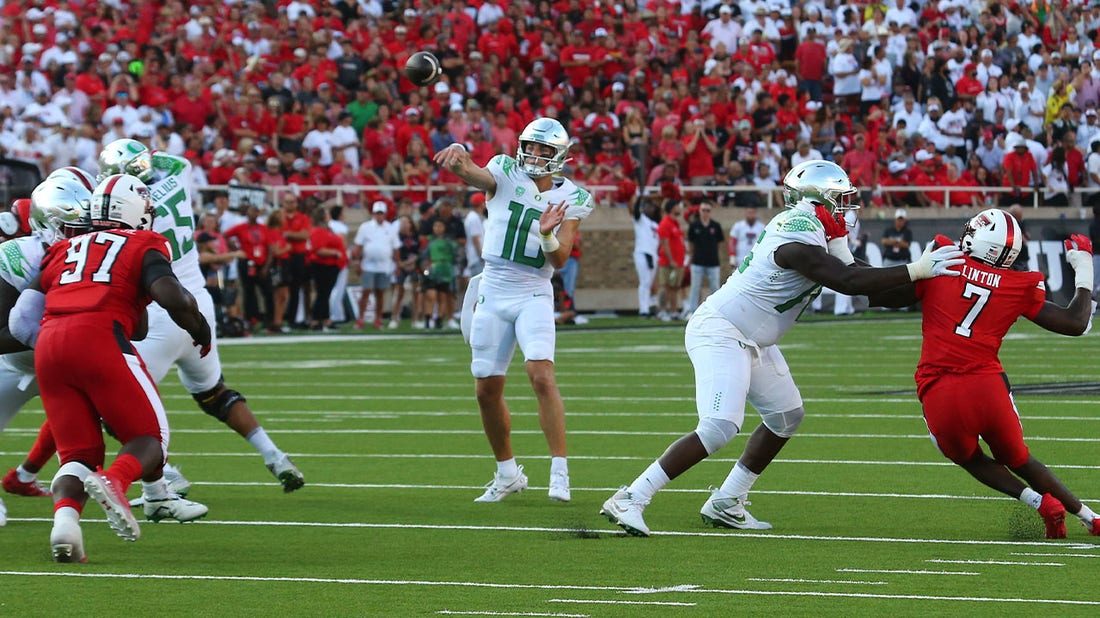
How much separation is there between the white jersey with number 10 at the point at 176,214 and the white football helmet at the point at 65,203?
988 millimetres

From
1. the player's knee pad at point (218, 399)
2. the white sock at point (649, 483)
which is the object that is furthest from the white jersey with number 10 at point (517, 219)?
the white sock at point (649, 483)

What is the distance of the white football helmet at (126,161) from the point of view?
9156mm

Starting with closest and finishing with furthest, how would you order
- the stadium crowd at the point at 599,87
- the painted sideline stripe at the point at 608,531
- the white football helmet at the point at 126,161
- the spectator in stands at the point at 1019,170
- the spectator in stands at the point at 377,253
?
the painted sideline stripe at the point at 608,531 → the white football helmet at the point at 126,161 → the spectator in stands at the point at 377,253 → the stadium crowd at the point at 599,87 → the spectator in stands at the point at 1019,170

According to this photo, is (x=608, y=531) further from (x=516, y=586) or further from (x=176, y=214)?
(x=176, y=214)

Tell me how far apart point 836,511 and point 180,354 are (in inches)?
134

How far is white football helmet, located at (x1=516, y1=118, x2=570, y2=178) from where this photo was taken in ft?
31.3

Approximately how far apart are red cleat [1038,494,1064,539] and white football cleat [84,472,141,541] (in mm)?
3798

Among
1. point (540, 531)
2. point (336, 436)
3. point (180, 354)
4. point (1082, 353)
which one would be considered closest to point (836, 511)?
point (540, 531)

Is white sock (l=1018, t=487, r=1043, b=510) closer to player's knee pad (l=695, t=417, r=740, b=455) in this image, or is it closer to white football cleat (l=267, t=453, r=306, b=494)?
player's knee pad (l=695, t=417, r=740, b=455)

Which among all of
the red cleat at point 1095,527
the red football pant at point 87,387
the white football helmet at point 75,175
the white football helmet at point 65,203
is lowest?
the red cleat at point 1095,527

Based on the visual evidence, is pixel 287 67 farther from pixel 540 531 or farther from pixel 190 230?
pixel 540 531

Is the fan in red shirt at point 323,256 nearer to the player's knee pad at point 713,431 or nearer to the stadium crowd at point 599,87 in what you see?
the stadium crowd at point 599,87

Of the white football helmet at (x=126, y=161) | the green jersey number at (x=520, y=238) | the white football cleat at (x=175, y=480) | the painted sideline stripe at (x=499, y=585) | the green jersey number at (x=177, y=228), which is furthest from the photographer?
the green jersey number at (x=520, y=238)

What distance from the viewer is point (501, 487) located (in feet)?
30.9
